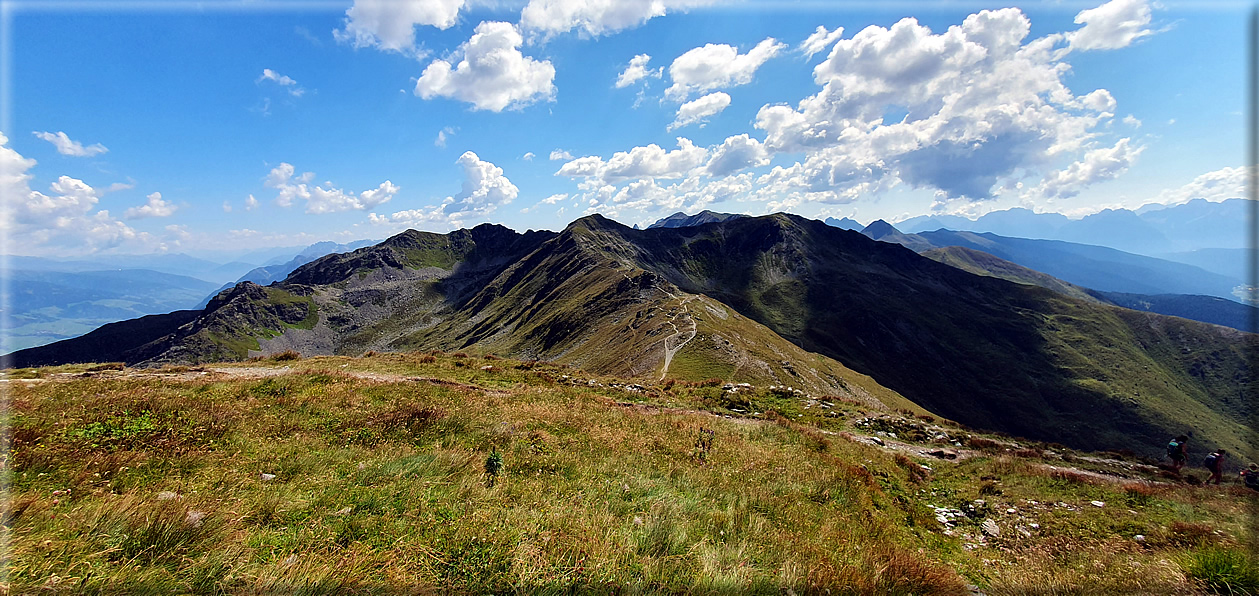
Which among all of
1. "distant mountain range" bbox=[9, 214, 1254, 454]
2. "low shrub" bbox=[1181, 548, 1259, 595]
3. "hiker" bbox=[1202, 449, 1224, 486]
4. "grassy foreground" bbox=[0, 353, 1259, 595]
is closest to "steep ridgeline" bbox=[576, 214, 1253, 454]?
"distant mountain range" bbox=[9, 214, 1254, 454]

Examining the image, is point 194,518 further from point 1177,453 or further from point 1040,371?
point 1040,371

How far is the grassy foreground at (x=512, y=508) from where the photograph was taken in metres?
5.03

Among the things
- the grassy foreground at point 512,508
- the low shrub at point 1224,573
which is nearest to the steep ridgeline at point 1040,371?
the grassy foreground at point 512,508

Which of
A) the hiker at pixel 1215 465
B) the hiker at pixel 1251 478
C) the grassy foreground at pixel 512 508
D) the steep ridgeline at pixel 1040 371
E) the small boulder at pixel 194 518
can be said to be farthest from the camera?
the steep ridgeline at pixel 1040 371

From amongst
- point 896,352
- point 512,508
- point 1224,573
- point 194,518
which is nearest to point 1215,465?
point 1224,573

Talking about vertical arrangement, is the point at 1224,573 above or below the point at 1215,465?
above

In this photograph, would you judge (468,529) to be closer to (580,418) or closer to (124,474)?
(124,474)

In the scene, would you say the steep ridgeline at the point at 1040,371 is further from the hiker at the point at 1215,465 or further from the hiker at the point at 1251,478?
the hiker at the point at 1251,478

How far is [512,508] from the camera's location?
7.14 metres

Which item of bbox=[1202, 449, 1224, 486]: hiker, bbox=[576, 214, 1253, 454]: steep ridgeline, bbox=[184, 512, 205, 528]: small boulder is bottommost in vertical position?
bbox=[576, 214, 1253, 454]: steep ridgeline

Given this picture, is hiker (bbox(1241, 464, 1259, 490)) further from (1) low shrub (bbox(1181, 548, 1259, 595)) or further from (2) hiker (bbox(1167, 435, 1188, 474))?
(1) low shrub (bbox(1181, 548, 1259, 595))

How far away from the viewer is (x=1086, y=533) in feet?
36.7

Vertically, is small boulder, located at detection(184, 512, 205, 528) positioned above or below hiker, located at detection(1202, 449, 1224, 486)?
above

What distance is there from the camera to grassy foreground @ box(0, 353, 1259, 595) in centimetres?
503
